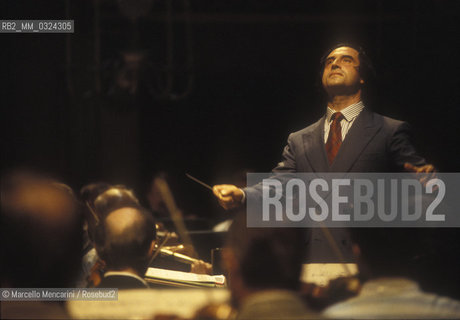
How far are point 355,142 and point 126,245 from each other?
4.01 feet

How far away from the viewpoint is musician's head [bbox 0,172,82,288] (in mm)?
2414

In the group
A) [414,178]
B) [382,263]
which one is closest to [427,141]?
[414,178]

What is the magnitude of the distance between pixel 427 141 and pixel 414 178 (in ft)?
1.80

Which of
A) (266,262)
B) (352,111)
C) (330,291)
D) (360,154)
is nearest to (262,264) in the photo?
(266,262)

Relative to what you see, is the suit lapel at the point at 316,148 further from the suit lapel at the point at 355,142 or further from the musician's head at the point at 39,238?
the musician's head at the point at 39,238

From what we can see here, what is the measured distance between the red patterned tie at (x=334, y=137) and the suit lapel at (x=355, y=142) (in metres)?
0.04

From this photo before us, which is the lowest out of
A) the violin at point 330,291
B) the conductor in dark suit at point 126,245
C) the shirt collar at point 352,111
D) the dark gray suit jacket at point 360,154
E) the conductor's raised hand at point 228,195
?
the violin at point 330,291

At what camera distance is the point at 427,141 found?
3518 millimetres

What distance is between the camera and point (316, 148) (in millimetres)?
3262

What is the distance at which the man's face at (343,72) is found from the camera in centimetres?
322

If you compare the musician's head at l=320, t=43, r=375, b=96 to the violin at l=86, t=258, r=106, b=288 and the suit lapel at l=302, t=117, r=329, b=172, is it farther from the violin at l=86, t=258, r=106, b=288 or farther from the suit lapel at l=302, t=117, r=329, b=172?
the violin at l=86, t=258, r=106, b=288

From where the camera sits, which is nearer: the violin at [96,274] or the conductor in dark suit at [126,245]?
A: the conductor in dark suit at [126,245]

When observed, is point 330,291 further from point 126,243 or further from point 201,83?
point 201,83

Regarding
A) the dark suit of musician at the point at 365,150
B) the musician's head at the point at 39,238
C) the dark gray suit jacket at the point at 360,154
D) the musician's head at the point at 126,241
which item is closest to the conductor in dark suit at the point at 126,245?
the musician's head at the point at 126,241
